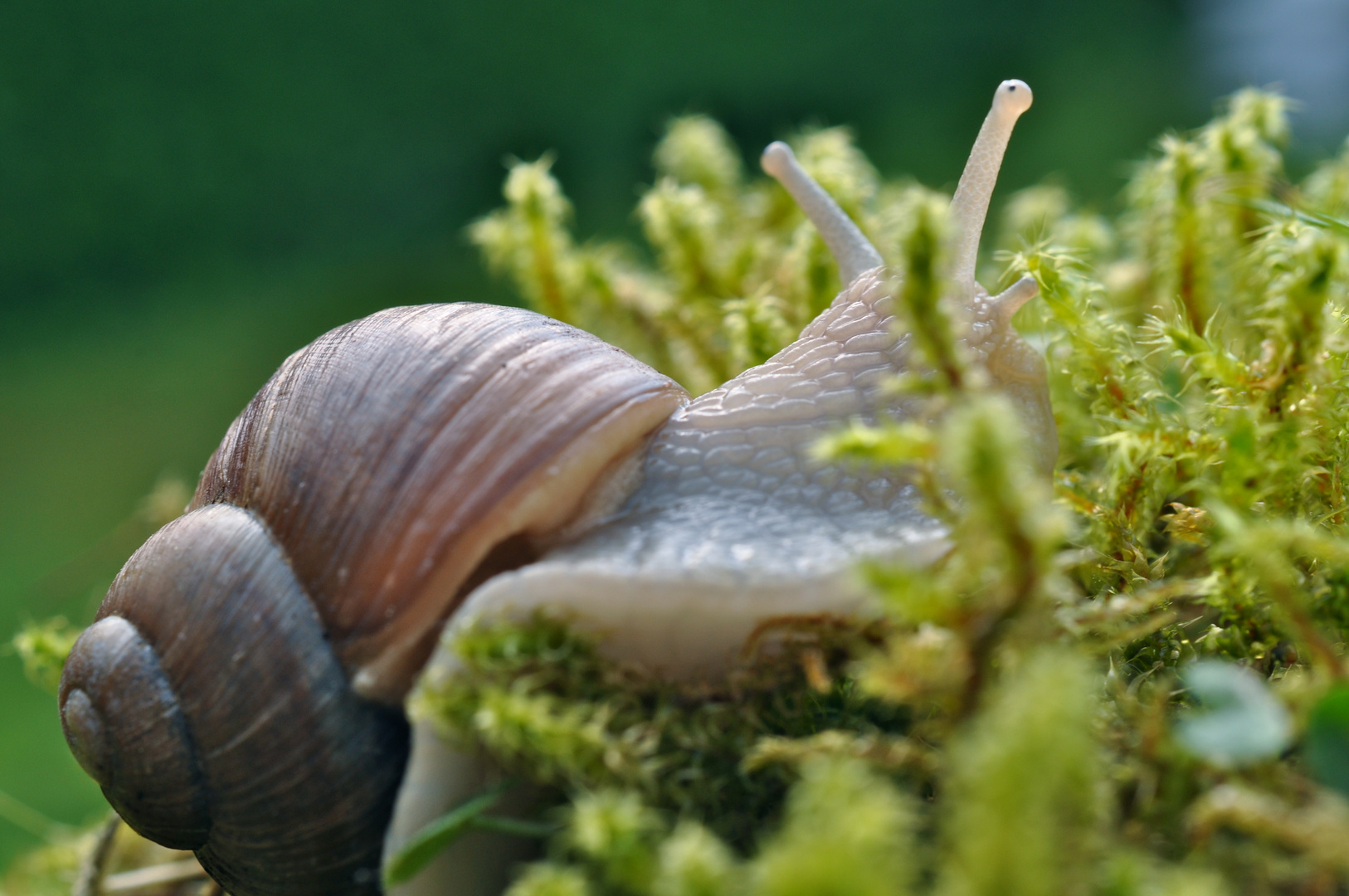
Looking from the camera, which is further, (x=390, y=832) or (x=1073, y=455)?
(x=1073, y=455)

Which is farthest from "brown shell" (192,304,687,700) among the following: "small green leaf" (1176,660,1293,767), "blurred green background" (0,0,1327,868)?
"blurred green background" (0,0,1327,868)

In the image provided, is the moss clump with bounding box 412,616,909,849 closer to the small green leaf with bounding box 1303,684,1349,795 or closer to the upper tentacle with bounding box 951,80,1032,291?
the small green leaf with bounding box 1303,684,1349,795

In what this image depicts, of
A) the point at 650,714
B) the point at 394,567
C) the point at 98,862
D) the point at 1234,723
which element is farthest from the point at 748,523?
the point at 98,862

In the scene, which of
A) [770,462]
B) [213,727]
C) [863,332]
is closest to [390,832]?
[213,727]

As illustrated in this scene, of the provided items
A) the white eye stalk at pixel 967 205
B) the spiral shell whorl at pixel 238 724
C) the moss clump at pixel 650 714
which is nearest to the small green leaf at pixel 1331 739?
the moss clump at pixel 650 714

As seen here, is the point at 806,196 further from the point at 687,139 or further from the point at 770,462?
the point at 687,139
